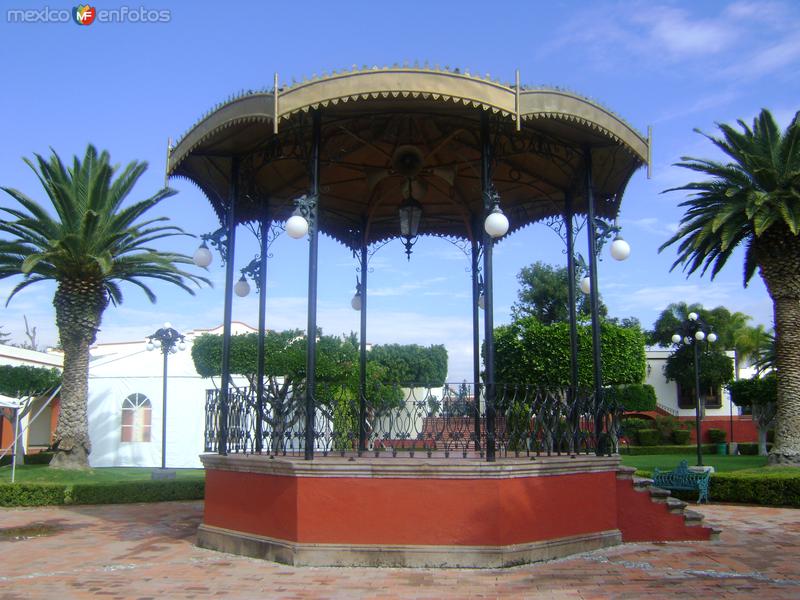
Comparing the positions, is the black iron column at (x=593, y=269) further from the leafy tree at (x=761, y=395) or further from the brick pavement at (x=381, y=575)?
the leafy tree at (x=761, y=395)

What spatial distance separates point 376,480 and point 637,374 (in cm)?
3036

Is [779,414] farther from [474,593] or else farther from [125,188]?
[125,188]

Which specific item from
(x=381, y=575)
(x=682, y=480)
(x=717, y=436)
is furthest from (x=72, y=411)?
(x=717, y=436)

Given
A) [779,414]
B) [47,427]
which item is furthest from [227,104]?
[47,427]

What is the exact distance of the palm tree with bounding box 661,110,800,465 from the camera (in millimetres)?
19969

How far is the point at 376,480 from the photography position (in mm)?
8312

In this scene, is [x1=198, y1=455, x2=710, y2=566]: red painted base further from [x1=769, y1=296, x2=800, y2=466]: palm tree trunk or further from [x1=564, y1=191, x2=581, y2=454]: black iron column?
[x1=769, y1=296, x2=800, y2=466]: palm tree trunk

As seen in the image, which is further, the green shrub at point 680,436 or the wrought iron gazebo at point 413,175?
the green shrub at point 680,436

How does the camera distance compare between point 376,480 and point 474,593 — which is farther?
point 376,480

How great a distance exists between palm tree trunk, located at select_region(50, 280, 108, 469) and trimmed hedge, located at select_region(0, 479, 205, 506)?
425cm

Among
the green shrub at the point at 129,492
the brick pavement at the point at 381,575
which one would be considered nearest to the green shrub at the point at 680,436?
the green shrub at the point at 129,492

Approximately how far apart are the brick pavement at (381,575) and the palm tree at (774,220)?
10.8m

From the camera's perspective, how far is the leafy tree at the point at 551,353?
1332 inches

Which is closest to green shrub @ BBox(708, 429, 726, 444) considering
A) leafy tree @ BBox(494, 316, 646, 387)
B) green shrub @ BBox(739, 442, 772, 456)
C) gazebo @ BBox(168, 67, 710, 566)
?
green shrub @ BBox(739, 442, 772, 456)
